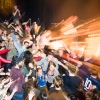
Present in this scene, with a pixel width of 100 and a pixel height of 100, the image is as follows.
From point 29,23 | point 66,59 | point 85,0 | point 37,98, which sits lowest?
point 37,98

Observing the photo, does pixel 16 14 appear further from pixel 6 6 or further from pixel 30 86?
pixel 30 86

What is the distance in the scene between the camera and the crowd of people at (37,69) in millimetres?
2488

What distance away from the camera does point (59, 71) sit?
2.58 m

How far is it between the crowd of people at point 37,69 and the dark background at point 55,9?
104 millimetres

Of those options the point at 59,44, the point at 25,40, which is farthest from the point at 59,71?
the point at 25,40

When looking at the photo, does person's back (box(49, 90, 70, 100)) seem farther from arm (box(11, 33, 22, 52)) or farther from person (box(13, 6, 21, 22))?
person (box(13, 6, 21, 22))

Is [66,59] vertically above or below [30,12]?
below

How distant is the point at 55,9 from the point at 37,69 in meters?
0.78

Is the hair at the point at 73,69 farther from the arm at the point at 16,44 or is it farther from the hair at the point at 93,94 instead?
the arm at the point at 16,44

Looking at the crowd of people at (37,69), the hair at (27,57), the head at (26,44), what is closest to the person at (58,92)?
the crowd of people at (37,69)

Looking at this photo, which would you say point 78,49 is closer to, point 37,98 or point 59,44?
point 59,44

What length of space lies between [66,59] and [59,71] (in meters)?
0.17

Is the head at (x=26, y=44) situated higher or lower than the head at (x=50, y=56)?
higher

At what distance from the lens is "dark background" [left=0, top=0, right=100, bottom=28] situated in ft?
8.30
